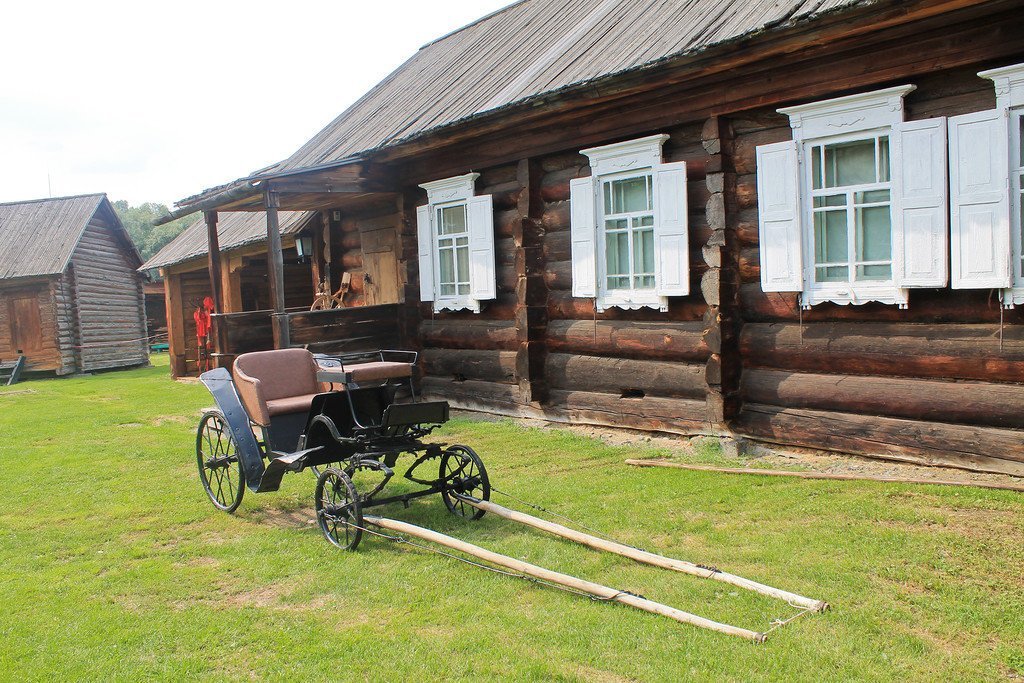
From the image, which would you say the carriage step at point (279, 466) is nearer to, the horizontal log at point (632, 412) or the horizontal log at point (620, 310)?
the horizontal log at point (632, 412)

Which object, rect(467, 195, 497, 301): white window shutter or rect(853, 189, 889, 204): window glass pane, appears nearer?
rect(853, 189, 889, 204): window glass pane

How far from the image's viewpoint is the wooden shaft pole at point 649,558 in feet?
15.3

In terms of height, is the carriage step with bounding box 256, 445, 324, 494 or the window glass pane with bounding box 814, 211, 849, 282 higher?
the window glass pane with bounding box 814, 211, 849, 282

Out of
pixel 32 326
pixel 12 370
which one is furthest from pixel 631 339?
pixel 32 326

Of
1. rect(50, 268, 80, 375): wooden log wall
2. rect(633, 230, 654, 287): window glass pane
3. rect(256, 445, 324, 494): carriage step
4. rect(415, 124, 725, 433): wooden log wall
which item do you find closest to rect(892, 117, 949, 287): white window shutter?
rect(415, 124, 725, 433): wooden log wall

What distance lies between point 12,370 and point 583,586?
2420 cm

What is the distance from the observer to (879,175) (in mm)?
7398

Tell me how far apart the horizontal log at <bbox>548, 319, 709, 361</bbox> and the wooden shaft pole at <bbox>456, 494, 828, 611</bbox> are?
3.41m

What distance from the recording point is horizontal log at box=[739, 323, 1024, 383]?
6859 millimetres

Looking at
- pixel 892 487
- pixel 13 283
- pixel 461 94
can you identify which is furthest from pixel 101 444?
pixel 13 283

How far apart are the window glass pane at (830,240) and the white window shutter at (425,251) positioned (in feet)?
19.2

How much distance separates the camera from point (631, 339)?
9.56 metres

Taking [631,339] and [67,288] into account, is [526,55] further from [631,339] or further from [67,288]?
[67,288]

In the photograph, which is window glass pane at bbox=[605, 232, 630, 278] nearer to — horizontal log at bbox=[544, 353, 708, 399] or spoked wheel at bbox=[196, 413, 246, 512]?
horizontal log at bbox=[544, 353, 708, 399]
